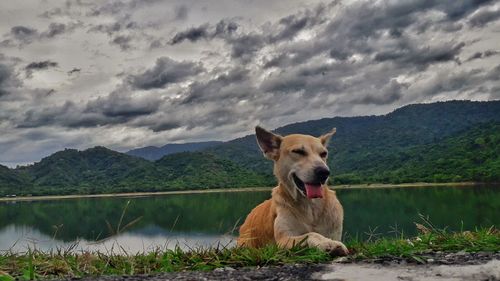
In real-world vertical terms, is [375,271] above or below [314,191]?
below

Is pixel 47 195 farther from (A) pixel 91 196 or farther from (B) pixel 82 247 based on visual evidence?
(B) pixel 82 247

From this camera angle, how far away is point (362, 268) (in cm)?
457

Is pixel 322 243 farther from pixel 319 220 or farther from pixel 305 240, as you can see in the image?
pixel 319 220

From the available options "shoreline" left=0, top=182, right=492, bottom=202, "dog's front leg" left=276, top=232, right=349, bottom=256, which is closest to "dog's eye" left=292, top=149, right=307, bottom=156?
"dog's front leg" left=276, top=232, right=349, bottom=256

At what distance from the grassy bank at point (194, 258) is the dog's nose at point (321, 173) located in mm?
1466

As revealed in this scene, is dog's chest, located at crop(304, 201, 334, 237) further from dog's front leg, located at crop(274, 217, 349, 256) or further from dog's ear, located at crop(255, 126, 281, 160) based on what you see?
dog's ear, located at crop(255, 126, 281, 160)

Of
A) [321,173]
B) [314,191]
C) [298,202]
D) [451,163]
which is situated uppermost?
[321,173]

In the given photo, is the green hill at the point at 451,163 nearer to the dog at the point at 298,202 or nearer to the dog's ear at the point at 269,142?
the dog's ear at the point at 269,142

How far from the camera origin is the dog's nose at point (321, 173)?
721 cm

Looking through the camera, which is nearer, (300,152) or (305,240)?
(305,240)

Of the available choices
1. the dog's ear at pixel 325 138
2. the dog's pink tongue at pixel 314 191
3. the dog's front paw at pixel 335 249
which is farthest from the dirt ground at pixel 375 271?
the dog's ear at pixel 325 138

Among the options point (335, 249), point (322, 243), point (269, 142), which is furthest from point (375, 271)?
point (269, 142)

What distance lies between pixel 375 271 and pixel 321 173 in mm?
2885

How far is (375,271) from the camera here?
4426 mm
